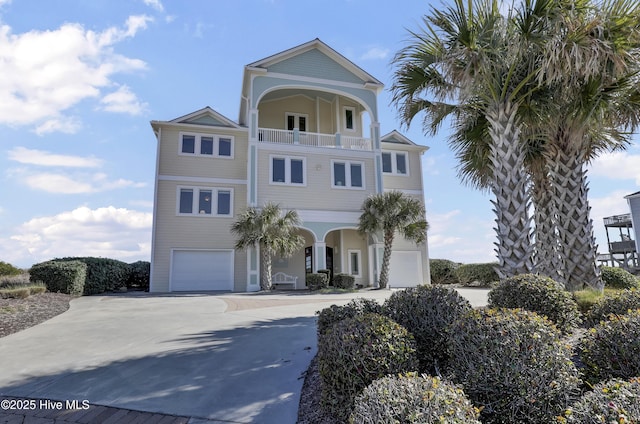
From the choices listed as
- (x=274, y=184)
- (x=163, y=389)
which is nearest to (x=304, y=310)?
(x=163, y=389)

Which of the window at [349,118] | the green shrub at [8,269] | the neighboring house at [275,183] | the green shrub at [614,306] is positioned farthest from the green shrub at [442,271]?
the green shrub at [8,269]

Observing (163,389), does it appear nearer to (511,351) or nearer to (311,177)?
(511,351)

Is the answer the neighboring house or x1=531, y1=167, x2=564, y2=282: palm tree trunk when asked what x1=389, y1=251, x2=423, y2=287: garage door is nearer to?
the neighboring house

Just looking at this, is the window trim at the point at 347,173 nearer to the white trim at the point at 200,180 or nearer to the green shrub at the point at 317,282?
the white trim at the point at 200,180

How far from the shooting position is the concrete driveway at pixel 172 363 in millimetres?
3828

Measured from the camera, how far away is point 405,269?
21484 millimetres

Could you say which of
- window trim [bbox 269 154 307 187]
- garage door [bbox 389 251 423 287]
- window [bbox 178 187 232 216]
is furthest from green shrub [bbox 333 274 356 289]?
window [bbox 178 187 232 216]

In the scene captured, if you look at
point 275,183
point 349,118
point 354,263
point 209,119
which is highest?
point 349,118

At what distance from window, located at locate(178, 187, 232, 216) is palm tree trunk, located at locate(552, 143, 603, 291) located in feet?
50.1

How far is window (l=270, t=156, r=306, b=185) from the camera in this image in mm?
19531

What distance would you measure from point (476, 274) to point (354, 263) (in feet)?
22.1

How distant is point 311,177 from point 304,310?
36.1 feet

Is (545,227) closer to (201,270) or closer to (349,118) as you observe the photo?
(201,270)

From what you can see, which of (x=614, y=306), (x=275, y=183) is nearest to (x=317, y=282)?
(x=275, y=183)
